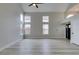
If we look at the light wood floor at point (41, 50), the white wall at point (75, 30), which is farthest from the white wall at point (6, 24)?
the white wall at point (75, 30)

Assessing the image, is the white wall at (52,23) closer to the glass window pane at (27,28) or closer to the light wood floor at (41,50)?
the glass window pane at (27,28)

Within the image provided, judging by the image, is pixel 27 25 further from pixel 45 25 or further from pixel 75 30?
pixel 75 30

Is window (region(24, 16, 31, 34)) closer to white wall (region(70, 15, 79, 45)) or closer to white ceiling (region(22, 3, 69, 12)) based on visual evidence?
white ceiling (region(22, 3, 69, 12))

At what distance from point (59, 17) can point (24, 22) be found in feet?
12.0

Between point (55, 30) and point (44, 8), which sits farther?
point (55, 30)

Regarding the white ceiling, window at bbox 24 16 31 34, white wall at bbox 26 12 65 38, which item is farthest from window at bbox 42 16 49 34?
window at bbox 24 16 31 34

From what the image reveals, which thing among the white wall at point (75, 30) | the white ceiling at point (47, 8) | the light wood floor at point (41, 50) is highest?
the white ceiling at point (47, 8)

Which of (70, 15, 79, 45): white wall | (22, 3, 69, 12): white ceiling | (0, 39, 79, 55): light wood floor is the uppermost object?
(22, 3, 69, 12): white ceiling

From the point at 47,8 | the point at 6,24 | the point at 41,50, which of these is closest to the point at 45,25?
the point at 47,8
